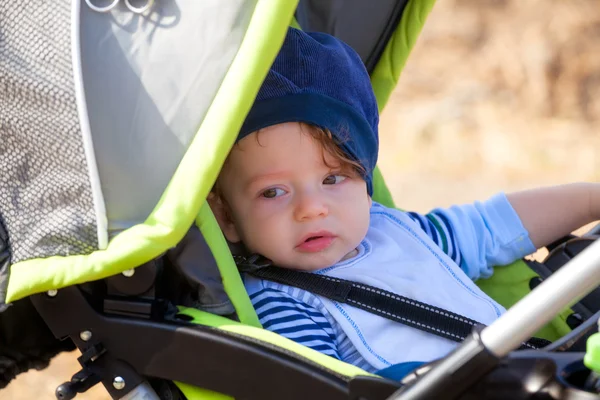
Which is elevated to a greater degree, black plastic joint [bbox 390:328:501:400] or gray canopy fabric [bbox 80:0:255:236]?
gray canopy fabric [bbox 80:0:255:236]

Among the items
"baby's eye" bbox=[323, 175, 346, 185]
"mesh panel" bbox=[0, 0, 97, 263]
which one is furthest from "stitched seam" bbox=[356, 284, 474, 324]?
"mesh panel" bbox=[0, 0, 97, 263]

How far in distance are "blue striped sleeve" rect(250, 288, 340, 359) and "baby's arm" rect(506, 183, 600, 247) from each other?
27.3 inches

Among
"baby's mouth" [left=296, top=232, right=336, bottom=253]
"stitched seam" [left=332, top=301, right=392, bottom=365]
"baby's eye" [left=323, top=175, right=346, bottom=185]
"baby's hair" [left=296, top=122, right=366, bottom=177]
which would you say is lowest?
"stitched seam" [left=332, top=301, right=392, bottom=365]

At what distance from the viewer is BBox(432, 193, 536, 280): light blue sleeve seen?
209 centimetres

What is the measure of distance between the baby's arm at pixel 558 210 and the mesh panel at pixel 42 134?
45.7 inches

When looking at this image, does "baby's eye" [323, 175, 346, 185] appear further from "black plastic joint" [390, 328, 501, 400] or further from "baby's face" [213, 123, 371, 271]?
"black plastic joint" [390, 328, 501, 400]

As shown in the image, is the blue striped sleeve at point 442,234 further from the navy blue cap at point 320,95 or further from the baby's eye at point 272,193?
the baby's eye at point 272,193

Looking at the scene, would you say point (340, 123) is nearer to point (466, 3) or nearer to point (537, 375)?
point (537, 375)

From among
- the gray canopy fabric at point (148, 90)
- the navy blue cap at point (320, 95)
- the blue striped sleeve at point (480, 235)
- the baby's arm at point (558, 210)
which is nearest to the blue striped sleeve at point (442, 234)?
the blue striped sleeve at point (480, 235)

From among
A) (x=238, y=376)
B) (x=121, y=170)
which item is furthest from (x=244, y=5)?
(x=238, y=376)

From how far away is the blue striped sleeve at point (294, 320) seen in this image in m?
1.60

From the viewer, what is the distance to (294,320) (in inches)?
64.1

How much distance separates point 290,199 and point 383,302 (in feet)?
0.89

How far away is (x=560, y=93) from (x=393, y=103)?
0.97m
